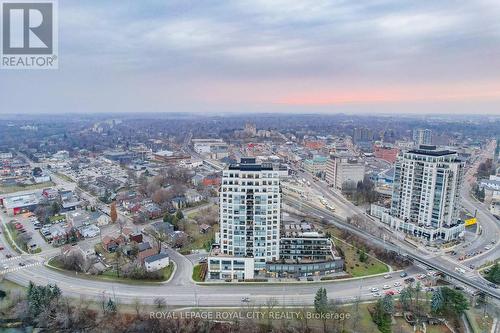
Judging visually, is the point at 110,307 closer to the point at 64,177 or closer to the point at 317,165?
the point at 64,177

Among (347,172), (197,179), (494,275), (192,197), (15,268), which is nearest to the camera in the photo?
(494,275)

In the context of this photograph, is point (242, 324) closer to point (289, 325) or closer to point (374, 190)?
point (289, 325)

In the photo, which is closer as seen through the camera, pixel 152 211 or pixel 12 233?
pixel 12 233

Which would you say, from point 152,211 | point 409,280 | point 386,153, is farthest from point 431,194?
point 386,153

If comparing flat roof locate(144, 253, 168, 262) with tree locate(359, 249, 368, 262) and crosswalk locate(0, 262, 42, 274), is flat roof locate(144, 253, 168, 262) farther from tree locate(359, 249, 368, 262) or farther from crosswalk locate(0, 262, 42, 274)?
tree locate(359, 249, 368, 262)

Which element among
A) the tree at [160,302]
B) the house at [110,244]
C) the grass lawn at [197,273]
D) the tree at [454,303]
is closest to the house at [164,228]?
the house at [110,244]

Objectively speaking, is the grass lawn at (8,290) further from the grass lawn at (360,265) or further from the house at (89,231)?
the grass lawn at (360,265)

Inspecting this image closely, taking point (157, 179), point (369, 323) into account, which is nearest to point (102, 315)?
point (369, 323)

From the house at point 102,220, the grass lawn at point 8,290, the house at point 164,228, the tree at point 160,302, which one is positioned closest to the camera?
the tree at point 160,302
